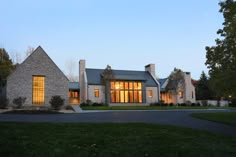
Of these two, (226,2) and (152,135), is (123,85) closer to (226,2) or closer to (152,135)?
(226,2)

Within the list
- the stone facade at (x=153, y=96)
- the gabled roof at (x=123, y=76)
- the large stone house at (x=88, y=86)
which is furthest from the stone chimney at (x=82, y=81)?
the stone facade at (x=153, y=96)

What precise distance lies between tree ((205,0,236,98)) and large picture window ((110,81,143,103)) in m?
26.7

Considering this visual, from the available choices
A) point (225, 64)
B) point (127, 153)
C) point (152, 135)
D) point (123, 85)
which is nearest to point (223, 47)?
point (225, 64)

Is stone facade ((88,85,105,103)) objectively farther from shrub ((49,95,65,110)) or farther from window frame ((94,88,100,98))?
shrub ((49,95,65,110))

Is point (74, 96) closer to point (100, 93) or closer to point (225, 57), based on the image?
point (100, 93)

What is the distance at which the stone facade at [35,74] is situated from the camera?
2886cm

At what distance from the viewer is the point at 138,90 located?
140 feet

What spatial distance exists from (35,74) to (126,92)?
16.6 meters

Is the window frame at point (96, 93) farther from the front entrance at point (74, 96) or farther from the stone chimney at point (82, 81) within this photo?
the front entrance at point (74, 96)

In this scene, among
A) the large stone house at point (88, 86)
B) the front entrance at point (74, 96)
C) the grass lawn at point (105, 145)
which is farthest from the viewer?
the front entrance at point (74, 96)

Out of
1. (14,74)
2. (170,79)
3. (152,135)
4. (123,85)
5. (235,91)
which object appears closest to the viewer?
(152,135)

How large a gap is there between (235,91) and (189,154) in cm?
846

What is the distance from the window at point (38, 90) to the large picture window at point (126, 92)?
1361cm

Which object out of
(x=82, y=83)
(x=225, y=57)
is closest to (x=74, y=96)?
(x=82, y=83)
